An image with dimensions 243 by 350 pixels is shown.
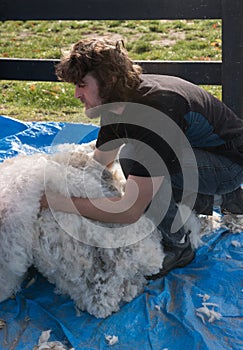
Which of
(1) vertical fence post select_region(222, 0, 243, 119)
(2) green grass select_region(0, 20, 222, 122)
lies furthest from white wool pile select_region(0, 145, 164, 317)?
(2) green grass select_region(0, 20, 222, 122)

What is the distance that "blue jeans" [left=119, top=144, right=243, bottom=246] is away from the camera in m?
2.73

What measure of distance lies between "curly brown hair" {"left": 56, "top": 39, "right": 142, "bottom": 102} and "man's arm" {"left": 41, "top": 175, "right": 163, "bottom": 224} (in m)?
0.43

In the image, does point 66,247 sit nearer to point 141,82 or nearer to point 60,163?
point 60,163

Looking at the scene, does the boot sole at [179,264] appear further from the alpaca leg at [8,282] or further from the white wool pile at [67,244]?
the alpaca leg at [8,282]

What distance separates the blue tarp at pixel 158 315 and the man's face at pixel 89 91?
0.96 metres

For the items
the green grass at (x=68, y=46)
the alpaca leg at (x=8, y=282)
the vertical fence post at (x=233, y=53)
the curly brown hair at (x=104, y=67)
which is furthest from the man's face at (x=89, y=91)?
the green grass at (x=68, y=46)

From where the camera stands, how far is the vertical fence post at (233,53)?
3629mm

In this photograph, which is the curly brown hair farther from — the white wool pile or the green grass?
the green grass

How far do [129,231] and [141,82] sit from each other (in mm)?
720

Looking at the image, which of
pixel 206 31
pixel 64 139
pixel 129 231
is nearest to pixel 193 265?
pixel 129 231

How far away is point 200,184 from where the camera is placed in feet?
9.50

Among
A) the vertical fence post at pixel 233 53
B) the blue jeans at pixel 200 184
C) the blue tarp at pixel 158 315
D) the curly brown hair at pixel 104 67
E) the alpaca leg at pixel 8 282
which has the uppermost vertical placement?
the curly brown hair at pixel 104 67

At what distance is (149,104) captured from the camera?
244 cm

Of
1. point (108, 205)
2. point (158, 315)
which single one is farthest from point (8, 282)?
point (158, 315)
